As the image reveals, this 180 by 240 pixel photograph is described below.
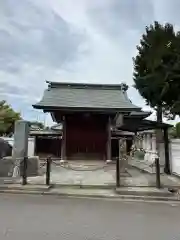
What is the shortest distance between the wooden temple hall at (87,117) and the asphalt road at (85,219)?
1082 centimetres

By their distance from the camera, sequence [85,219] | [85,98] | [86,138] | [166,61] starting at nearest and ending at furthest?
[85,219]
[166,61]
[86,138]
[85,98]

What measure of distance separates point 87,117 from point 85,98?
5.48 feet

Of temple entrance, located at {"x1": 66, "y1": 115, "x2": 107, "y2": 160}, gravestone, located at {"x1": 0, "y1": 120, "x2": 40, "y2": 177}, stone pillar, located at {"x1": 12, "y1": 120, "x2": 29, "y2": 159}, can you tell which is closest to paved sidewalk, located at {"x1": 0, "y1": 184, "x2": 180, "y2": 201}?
gravestone, located at {"x1": 0, "y1": 120, "x2": 40, "y2": 177}

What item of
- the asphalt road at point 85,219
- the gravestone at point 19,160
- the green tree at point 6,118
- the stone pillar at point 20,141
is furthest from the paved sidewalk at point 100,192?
the green tree at point 6,118

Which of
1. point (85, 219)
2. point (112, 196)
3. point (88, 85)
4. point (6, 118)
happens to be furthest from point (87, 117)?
point (6, 118)

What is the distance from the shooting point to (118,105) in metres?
20.7

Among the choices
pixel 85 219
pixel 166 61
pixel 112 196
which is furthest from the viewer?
pixel 166 61

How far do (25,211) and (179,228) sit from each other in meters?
3.75

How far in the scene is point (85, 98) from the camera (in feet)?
73.4

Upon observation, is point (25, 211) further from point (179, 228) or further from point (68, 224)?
point (179, 228)

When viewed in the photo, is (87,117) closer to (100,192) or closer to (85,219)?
(100,192)

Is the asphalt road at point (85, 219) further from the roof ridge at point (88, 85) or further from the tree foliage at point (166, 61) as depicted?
the roof ridge at point (88, 85)

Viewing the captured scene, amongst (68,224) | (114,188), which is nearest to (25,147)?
(114,188)

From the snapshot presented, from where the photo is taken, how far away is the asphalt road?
5.55m
